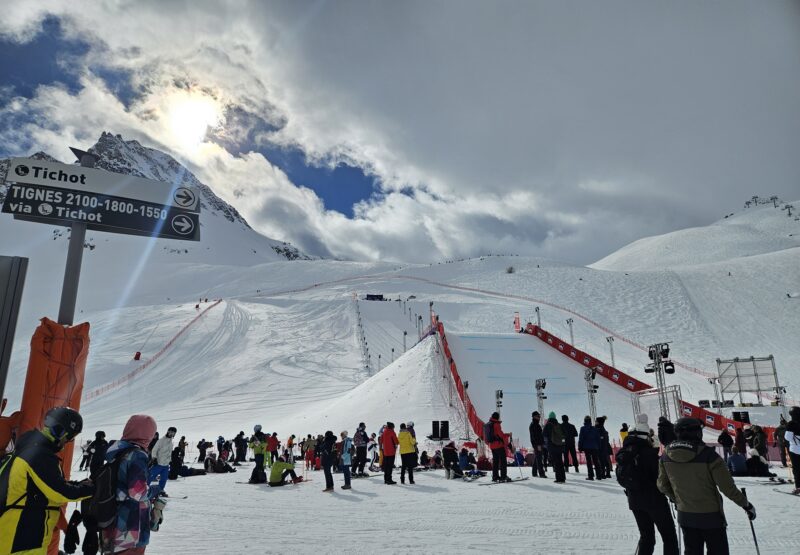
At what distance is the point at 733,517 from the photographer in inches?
281

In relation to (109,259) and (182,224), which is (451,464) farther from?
(109,259)

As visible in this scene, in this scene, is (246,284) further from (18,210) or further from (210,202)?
(210,202)

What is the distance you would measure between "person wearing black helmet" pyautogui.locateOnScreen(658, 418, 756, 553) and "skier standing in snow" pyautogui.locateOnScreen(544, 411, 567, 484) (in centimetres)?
691

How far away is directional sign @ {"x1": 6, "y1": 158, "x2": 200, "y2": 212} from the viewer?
8.02 m

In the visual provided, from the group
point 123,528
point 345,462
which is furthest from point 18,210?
point 345,462

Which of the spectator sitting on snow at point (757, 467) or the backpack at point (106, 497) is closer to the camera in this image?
the backpack at point (106, 497)

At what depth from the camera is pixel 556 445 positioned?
1094 cm

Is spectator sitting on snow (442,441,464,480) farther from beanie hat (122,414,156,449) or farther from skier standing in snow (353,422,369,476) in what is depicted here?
beanie hat (122,414,156,449)

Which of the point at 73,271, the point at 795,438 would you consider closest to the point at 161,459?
the point at 73,271

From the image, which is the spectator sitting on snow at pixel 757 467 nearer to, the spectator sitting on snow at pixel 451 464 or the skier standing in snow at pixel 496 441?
the skier standing in snow at pixel 496 441

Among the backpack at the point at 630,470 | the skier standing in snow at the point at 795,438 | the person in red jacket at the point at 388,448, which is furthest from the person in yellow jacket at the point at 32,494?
the skier standing in snow at the point at 795,438

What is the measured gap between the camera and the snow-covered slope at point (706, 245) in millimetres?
88188

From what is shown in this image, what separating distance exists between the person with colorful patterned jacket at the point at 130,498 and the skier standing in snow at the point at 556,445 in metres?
8.82

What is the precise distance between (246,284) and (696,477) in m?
68.3
